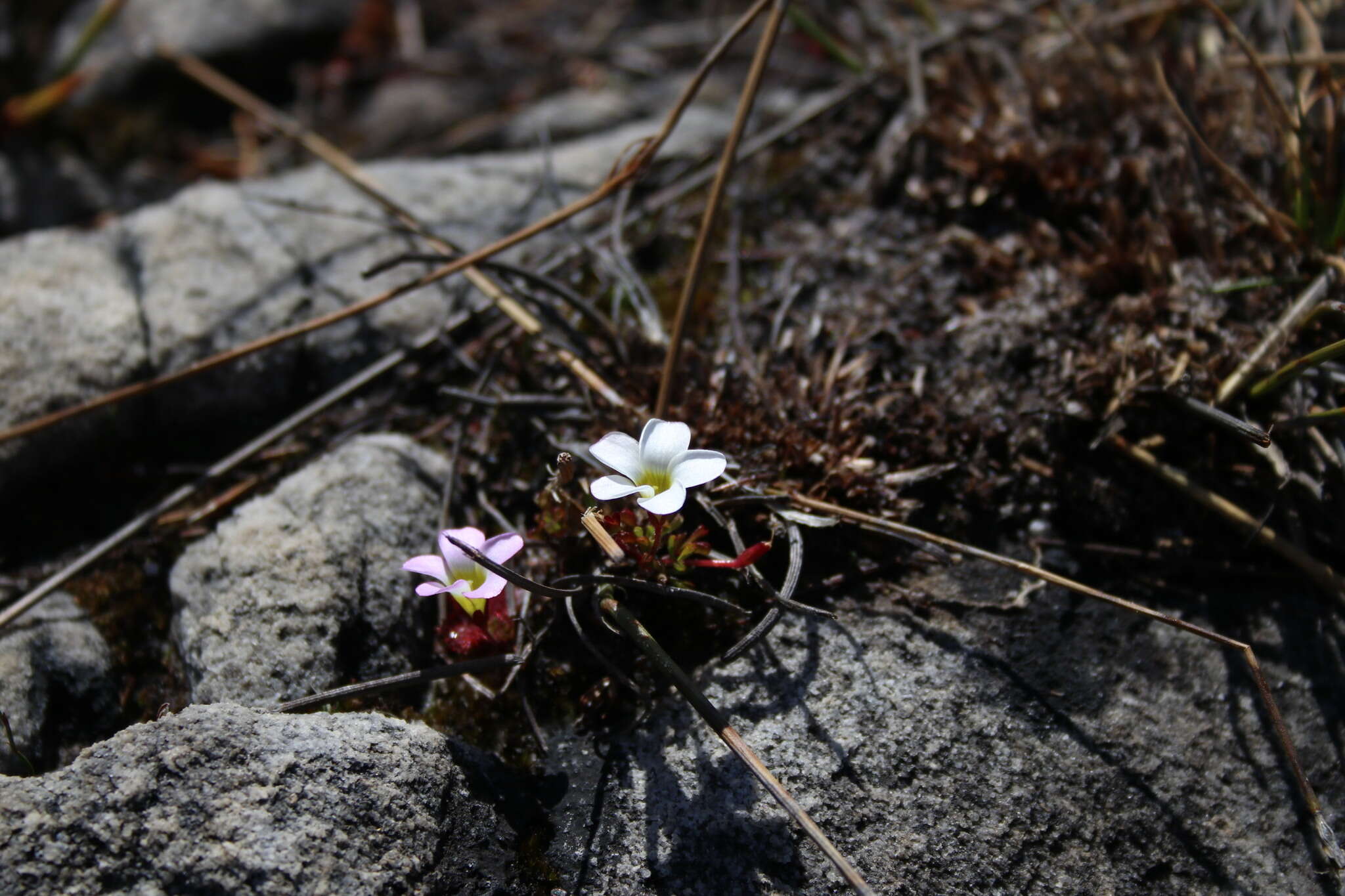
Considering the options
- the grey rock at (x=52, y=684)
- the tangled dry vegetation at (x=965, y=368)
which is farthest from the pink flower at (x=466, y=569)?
the grey rock at (x=52, y=684)

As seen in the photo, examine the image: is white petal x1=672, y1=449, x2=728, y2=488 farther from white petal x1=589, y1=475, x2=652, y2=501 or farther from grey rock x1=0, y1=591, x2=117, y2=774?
grey rock x1=0, y1=591, x2=117, y2=774

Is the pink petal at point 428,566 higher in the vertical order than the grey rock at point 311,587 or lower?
lower

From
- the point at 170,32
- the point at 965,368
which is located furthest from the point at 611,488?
the point at 170,32

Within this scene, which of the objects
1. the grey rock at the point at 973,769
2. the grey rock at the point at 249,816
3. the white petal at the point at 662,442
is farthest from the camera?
the white petal at the point at 662,442

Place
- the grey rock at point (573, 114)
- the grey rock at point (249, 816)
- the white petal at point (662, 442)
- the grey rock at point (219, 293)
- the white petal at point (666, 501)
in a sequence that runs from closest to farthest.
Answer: the grey rock at point (249, 816), the white petal at point (666, 501), the white petal at point (662, 442), the grey rock at point (219, 293), the grey rock at point (573, 114)

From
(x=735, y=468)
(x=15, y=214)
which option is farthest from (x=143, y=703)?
(x=15, y=214)

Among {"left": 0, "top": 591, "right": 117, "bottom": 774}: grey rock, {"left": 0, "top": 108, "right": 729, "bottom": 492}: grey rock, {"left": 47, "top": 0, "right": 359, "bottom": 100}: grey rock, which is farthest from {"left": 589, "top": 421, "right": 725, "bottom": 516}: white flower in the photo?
{"left": 47, "top": 0, "right": 359, "bottom": 100}: grey rock

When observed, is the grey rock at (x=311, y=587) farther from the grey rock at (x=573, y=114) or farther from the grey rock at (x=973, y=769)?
the grey rock at (x=573, y=114)
